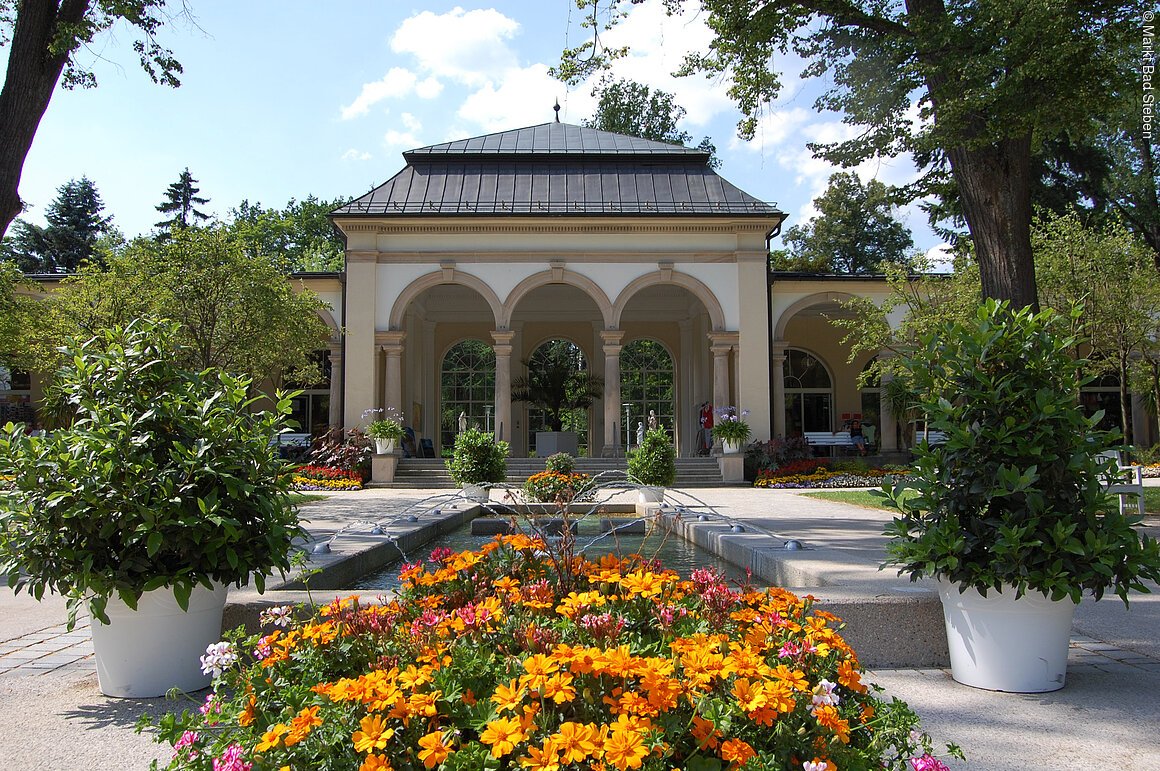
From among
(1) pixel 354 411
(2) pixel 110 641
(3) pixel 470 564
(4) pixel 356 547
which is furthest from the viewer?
(1) pixel 354 411

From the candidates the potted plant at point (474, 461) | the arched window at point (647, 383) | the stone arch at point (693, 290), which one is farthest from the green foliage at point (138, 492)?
the arched window at point (647, 383)

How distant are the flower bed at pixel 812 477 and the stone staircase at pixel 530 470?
47.3 inches

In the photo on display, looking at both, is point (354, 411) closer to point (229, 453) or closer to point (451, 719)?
point (229, 453)

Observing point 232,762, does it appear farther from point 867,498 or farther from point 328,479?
point 328,479

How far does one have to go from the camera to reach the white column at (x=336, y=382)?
2209cm

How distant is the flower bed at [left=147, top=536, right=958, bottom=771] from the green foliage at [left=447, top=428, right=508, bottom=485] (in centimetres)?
1072

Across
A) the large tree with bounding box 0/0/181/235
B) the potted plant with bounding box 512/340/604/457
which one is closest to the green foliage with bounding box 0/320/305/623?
the large tree with bounding box 0/0/181/235

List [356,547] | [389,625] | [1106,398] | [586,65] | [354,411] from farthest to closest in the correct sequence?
[1106,398], [354,411], [586,65], [356,547], [389,625]

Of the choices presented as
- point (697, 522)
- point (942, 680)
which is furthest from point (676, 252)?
point (942, 680)

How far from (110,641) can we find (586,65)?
9884 mm

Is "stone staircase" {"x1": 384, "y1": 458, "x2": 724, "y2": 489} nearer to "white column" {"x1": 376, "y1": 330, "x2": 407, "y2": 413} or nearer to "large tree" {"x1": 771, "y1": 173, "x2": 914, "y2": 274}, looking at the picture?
"white column" {"x1": 376, "y1": 330, "x2": 407, "y2": 413}

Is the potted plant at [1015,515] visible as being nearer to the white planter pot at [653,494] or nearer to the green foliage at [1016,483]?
the green foliage at [1016,483]

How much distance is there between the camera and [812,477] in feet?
62.8

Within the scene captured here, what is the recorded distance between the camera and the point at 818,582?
15.7 ft
